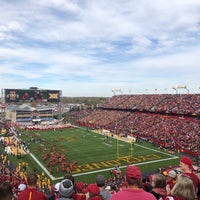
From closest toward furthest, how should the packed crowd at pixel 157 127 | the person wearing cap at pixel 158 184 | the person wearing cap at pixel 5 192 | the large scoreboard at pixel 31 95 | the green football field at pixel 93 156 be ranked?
the person wearing cap at pixel 5 192, the person wearing cap at pixel 158 184, the green football field at pixel 93 156, the packed crowd at pixel 157 127, the large scoreboard at pixel 31 95

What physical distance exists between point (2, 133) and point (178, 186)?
45.2m

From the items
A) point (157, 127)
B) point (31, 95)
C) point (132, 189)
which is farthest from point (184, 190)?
point (31, 95)

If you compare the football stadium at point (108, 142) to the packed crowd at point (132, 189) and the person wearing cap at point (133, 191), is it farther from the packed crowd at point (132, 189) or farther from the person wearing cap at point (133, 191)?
the person wearing cap at point (133, 191)

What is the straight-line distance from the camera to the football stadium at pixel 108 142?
958 inches

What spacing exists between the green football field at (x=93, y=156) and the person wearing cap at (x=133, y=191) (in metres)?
19.7

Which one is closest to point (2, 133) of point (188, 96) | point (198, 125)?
point (198, 125)

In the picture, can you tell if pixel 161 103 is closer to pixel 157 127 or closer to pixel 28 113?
pixel 157 127

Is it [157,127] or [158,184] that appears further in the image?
[157,127]

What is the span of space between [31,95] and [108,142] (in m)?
28.1

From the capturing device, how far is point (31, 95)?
60.1 meters

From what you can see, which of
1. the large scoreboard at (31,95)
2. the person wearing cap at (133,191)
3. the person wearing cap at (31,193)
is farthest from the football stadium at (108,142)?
the person wearing cap at (133,191)

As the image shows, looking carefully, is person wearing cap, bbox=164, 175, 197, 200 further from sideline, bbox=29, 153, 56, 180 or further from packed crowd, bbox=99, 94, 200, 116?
packed crowd, bbox=99, 94, 200, 116

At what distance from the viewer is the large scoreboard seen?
57.9 m

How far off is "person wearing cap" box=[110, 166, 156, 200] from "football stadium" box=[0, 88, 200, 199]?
8.64m
